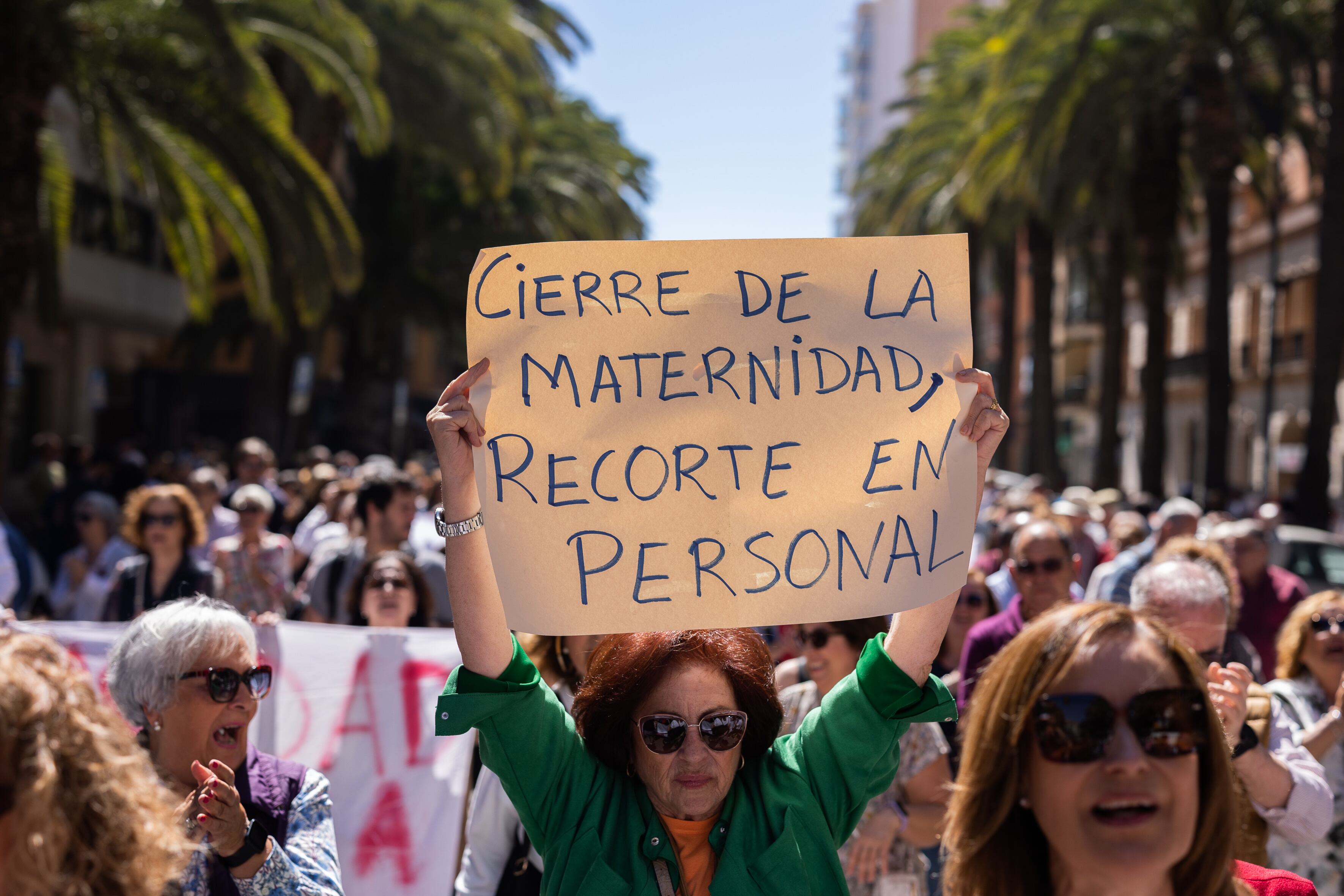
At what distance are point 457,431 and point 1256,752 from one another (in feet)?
6.41

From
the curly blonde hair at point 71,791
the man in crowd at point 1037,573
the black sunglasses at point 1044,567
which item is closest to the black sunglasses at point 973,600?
Result: the man in crowd at point 1037,573

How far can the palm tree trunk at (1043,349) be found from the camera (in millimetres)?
25516

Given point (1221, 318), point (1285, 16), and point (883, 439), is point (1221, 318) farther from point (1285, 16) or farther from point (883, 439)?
point (883, 439)

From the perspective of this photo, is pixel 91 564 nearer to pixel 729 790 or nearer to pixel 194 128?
pixel 194 128

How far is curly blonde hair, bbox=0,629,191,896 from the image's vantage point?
1533 mm

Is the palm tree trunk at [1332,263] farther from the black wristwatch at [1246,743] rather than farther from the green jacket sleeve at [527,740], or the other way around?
the green jacket sleeve at [527,740]

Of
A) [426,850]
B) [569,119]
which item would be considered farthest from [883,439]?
[569,119]

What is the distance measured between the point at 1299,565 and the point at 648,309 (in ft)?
36.5

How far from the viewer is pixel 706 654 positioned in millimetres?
2533

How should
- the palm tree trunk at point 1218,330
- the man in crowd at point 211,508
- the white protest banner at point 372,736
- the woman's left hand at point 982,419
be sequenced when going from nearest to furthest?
the woman's left hand at point 982,419 → the white protest banner at point 372,736 → the man in crowd at point 211,508 → the palm tree trunk at point 1218,330

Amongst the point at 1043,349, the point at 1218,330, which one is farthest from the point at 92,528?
the point at 1043,349

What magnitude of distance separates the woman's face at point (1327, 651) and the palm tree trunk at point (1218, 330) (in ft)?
45.7

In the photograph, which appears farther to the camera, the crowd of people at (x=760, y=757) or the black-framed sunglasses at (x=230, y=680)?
the black-framed sunglasses at (x=230, y=680)

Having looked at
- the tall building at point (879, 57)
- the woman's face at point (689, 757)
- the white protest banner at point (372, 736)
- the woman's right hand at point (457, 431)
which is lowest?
the white protest banner at point (372, 736)
